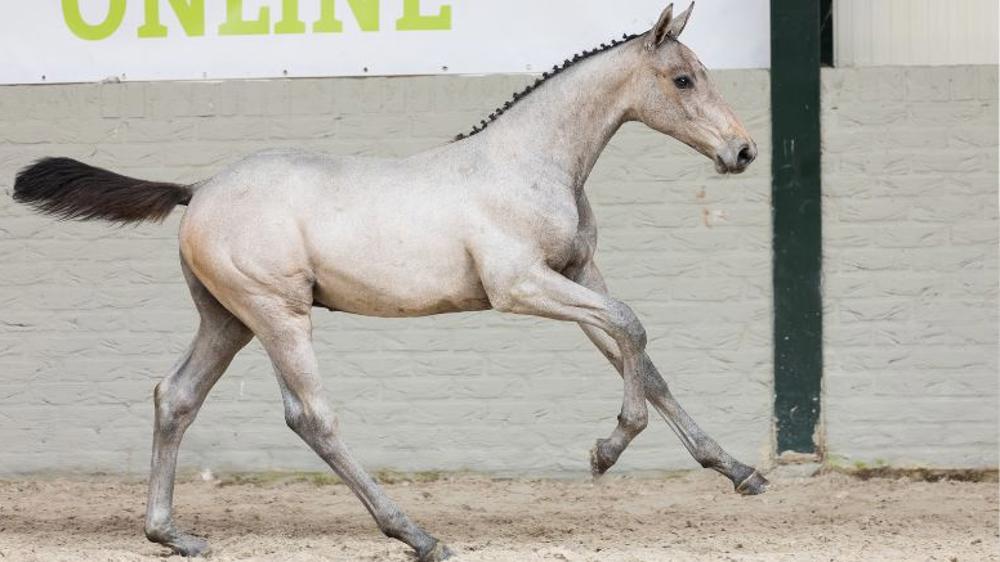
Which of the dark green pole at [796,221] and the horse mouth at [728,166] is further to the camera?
the dark green pole at [796,221]

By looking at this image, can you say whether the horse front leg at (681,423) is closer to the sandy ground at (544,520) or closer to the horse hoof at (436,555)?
the sandy ground at (544,520)

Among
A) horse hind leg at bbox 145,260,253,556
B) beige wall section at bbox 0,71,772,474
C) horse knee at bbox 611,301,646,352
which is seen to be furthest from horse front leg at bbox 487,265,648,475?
beige wall section at bbox 0,71,772,474

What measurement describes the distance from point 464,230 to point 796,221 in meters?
2.61

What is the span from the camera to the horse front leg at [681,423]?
17.7 feet

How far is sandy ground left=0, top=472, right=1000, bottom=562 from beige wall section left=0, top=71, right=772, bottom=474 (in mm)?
194

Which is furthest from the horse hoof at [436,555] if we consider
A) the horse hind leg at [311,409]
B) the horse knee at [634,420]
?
the horse knee at [634,420]

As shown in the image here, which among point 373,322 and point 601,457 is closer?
point 601,457

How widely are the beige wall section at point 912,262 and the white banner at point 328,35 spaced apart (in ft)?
2.22

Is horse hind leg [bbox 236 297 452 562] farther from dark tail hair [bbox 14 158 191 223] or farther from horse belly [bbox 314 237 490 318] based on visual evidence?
dark tail hair [bbox 14 158 191 223]

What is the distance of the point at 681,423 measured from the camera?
547cm

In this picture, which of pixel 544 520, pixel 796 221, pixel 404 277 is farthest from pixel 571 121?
pixel 796 221

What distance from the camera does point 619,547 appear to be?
19.2ft

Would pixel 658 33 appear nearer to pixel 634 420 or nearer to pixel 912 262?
pixel 634 420

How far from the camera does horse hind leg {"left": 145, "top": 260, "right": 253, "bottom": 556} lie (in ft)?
18.6
